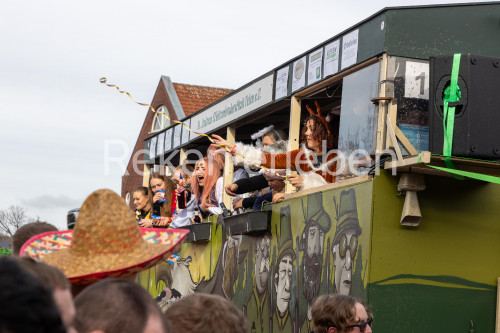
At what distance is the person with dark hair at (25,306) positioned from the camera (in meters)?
1.45

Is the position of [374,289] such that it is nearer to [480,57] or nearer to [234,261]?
[480,57]

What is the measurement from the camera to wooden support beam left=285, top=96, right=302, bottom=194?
10.4m

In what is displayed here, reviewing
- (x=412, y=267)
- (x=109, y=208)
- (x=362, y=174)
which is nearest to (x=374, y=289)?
(x=412, y=267)

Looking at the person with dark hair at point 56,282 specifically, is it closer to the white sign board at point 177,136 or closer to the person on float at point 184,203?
the person on float at point 184,203

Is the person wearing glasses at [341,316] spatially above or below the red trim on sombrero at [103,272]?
below

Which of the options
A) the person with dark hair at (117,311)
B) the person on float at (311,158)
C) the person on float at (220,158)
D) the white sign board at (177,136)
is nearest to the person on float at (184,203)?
the person on float at (220,158)

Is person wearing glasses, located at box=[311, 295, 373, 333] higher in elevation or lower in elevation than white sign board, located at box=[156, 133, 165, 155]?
lower

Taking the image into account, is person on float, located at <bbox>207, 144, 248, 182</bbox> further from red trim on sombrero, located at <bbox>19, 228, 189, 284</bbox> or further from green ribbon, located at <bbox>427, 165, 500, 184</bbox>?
red trim on sombrero, located at <bbox>19, 228, 189, 284</bbox>

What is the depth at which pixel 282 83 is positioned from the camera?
35.6ft

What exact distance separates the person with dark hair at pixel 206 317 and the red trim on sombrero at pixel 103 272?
557 millimetres

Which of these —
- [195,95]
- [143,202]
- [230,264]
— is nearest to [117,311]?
[230,264]

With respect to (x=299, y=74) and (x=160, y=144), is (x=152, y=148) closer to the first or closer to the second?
(x=160, y=144)

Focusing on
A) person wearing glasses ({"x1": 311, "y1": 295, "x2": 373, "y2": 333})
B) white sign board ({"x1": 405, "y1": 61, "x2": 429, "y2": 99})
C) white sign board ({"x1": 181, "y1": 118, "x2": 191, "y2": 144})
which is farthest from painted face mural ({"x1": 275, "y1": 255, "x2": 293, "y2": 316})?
white sign board ({"x1": 181, "y1": 118, "x2": 191, "y2": 144})

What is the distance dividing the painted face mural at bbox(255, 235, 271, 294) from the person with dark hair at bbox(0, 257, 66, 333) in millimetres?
8967
